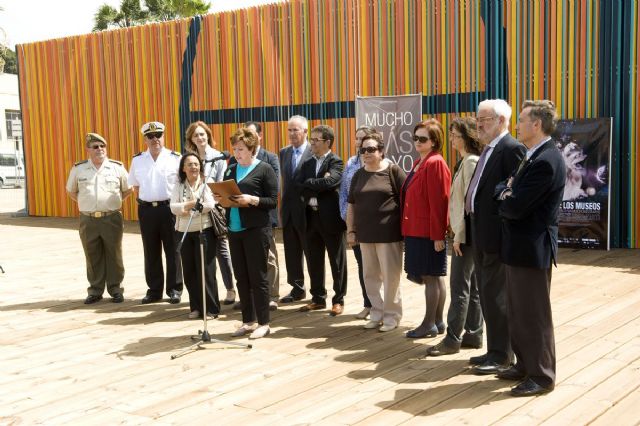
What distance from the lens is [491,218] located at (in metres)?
4.07

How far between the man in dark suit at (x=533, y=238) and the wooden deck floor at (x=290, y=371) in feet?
0.80

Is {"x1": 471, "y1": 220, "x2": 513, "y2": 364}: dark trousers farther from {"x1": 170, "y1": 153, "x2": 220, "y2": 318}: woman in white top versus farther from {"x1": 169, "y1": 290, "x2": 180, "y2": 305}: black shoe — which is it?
{"x1": 169, "y1": 290, "x2": 180, "y2": 305}: black shoe

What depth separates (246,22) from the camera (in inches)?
491

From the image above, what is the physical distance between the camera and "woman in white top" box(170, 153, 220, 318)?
19.2ft

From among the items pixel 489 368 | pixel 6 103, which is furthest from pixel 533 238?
pixel 6 103

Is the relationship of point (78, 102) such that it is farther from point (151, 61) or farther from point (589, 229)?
point (589, 229)

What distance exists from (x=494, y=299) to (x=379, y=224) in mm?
1220

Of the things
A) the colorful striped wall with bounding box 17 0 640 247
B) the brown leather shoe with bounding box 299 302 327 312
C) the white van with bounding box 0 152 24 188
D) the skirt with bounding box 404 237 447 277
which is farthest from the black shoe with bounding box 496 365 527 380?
the white van with bounding box 0 152 24 188

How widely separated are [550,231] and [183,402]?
6.94ft

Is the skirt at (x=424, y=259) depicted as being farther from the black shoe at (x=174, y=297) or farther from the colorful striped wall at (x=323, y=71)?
the colorful striped wall at (x=323, y=71)

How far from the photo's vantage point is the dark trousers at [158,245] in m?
6.64

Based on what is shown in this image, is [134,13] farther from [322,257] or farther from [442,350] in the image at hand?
[442,350]

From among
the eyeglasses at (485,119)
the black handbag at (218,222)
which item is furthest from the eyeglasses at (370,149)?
the black handbag at (218,222)

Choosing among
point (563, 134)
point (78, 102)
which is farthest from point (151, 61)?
point (563, 134)
